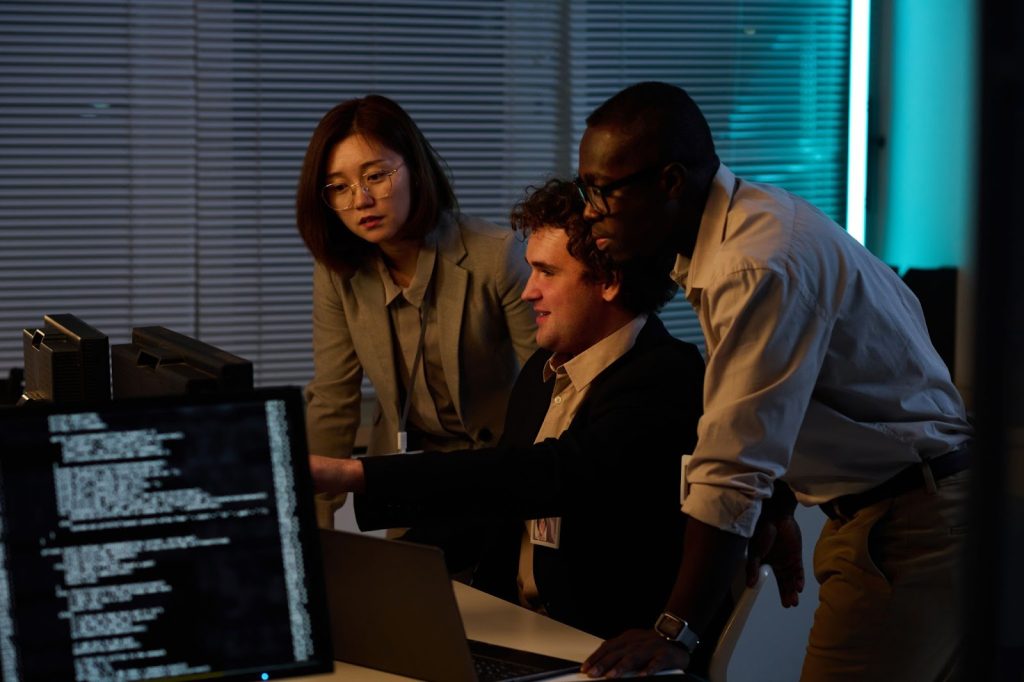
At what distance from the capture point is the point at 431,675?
160cm

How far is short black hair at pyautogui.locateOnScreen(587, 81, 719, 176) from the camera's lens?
1754 mm

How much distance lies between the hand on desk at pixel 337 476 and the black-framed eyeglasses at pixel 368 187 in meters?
0.91

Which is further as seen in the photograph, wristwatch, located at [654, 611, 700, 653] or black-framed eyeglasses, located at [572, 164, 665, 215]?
black-framed eyeglasses, located at [572, 164, 665, 215]

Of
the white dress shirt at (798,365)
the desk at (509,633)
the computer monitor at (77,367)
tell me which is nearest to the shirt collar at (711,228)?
the white dress shirt at (798,365)

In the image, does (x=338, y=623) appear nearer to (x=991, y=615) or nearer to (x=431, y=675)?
(x=431, y=675)

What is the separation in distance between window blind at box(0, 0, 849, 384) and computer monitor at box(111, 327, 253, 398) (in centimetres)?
203

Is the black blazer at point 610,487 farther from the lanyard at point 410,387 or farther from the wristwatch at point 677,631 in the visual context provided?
the lanyard at point 410,387

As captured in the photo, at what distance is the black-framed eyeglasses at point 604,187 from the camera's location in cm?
175

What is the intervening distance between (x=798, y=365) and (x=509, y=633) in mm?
608

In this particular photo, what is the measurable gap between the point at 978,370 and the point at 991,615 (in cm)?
9

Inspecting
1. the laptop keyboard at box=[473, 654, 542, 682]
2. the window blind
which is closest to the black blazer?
the laptop keyboard at box=[473, 654, 542, 682]

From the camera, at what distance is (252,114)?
3.84 meters

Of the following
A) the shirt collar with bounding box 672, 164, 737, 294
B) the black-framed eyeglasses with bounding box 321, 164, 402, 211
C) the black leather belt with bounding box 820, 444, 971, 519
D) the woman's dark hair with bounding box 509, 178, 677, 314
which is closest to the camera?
the shirt collar with bounding box 672, 164, 737, 294

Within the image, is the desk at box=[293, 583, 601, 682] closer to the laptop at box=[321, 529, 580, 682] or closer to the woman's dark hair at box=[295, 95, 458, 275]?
the laptop at box=[321, 529, 580, 682]
